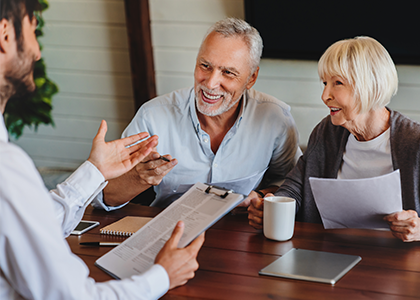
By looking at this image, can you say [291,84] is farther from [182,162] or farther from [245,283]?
[245,283]

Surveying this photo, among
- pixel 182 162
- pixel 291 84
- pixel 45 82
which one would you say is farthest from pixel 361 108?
pixel 45 82

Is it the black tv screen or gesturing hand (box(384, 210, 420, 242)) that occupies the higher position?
the black tv screen

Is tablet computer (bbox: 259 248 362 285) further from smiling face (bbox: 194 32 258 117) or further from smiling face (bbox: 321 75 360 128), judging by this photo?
smiling face (bbox: 194 32 258 117)

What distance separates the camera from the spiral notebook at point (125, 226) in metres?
1.28

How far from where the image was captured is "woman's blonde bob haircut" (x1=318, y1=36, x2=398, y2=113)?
140cm

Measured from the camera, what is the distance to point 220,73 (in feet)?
5.68

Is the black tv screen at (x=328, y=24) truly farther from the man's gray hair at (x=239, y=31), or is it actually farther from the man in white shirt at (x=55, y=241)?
the man in white shirt at (x=55, y=241)

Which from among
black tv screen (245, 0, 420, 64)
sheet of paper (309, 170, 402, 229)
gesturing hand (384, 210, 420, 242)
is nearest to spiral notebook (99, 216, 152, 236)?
sheet of paper (309, 170, 402, 229)

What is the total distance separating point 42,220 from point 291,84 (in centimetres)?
209

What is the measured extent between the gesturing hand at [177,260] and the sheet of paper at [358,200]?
1.36 ft

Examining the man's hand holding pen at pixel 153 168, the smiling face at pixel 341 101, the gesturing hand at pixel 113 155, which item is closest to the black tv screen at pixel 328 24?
the smiling face at pixel 341 101

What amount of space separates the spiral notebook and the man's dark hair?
2185mm

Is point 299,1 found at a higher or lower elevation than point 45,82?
higher

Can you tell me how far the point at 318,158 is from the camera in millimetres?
1585
